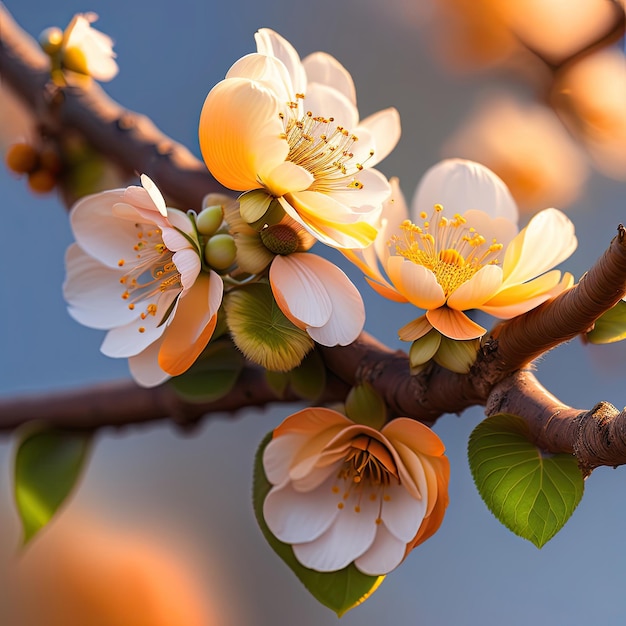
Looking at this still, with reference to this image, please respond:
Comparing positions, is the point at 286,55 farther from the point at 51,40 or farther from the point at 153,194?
the point at 51,40

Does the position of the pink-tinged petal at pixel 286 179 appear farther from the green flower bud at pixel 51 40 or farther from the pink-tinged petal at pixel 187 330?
the green flower bud at pixel 51 40

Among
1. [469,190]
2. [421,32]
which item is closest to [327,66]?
[469,190]

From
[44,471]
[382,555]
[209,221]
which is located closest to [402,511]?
[382,555]

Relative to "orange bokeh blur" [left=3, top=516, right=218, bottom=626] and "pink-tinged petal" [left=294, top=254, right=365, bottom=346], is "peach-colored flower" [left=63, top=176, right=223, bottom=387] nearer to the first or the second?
"pink-tinged petal" [left=294, top=254, right=365, bottom=346]

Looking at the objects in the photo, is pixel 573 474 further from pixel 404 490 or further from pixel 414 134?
pixel 414 134

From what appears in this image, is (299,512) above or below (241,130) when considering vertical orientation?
below

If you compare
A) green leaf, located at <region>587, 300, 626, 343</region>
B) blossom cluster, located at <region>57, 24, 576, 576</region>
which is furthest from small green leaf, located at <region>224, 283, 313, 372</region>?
green leaf, located at <region>587, 300, 626, 343</region>
